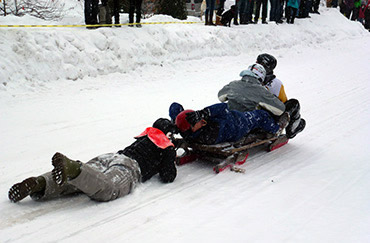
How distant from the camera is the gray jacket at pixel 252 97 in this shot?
16.1 feet

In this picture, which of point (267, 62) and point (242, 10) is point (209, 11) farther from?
point (267, 62)

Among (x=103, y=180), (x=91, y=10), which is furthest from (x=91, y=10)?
(x=103, y=180)

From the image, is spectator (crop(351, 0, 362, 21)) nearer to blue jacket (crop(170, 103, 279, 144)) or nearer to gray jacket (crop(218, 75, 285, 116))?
gray jacket (crop(218, 75, 285, 116))

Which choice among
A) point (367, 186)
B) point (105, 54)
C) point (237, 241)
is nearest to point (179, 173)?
point (237, 241)

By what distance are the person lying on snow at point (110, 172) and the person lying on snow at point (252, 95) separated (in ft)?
4.30

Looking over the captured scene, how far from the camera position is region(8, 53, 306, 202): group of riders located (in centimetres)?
323

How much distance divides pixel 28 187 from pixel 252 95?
2.94 meters

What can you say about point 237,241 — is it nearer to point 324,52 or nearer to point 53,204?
point 53,204

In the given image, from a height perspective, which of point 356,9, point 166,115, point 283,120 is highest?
point 356,9

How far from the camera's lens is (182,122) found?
13.6 feet

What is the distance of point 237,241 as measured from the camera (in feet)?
9.77

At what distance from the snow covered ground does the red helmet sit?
0.51 meters

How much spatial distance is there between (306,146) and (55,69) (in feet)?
17.0

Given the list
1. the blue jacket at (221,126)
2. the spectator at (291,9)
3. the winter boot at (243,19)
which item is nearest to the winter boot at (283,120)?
the blue jacket at (221,126)
